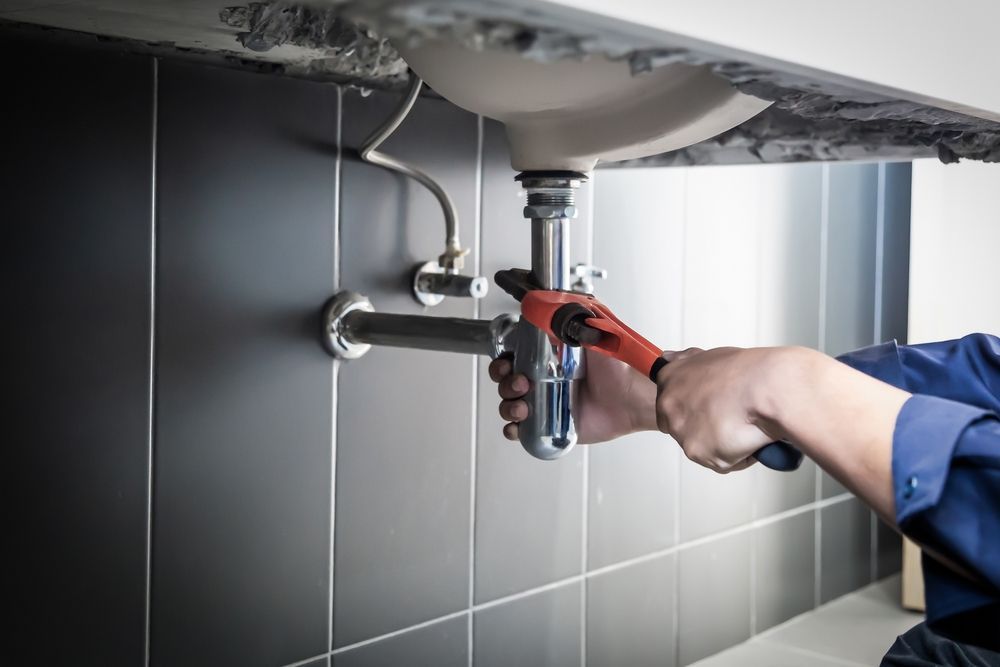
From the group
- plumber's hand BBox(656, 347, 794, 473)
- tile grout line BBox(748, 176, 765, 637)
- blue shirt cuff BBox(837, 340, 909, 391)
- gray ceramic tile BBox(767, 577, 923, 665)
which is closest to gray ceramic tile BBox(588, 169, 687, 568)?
tile grout line BBox(748, 176, 765, 637)

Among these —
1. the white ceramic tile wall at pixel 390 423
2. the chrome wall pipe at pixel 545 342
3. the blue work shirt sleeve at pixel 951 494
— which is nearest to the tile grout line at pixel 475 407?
the white ceramic tile wall at pixel 390 423

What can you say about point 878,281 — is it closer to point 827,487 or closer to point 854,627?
point 827,487

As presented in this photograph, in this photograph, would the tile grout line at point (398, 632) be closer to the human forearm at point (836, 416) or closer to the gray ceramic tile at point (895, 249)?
the human forearm at point (836, 416)

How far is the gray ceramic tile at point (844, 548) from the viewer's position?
1644mm

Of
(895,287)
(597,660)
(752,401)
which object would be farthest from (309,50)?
(895,287)

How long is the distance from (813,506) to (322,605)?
0.93m

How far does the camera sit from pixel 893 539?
182 centimetres

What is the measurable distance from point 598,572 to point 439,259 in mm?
482

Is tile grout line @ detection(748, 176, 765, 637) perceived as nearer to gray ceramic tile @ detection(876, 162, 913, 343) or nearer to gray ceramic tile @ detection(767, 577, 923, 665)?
gray ceramic tile @ detection(767, 577, 923, 665)

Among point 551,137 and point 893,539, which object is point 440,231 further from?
A: point 893,539

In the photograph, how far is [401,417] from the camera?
3.40 ft

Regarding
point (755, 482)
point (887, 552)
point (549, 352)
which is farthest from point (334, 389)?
point (887, 552)

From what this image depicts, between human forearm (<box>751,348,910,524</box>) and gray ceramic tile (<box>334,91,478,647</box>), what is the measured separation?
0.52 metres

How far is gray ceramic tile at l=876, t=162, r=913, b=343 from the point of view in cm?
175
